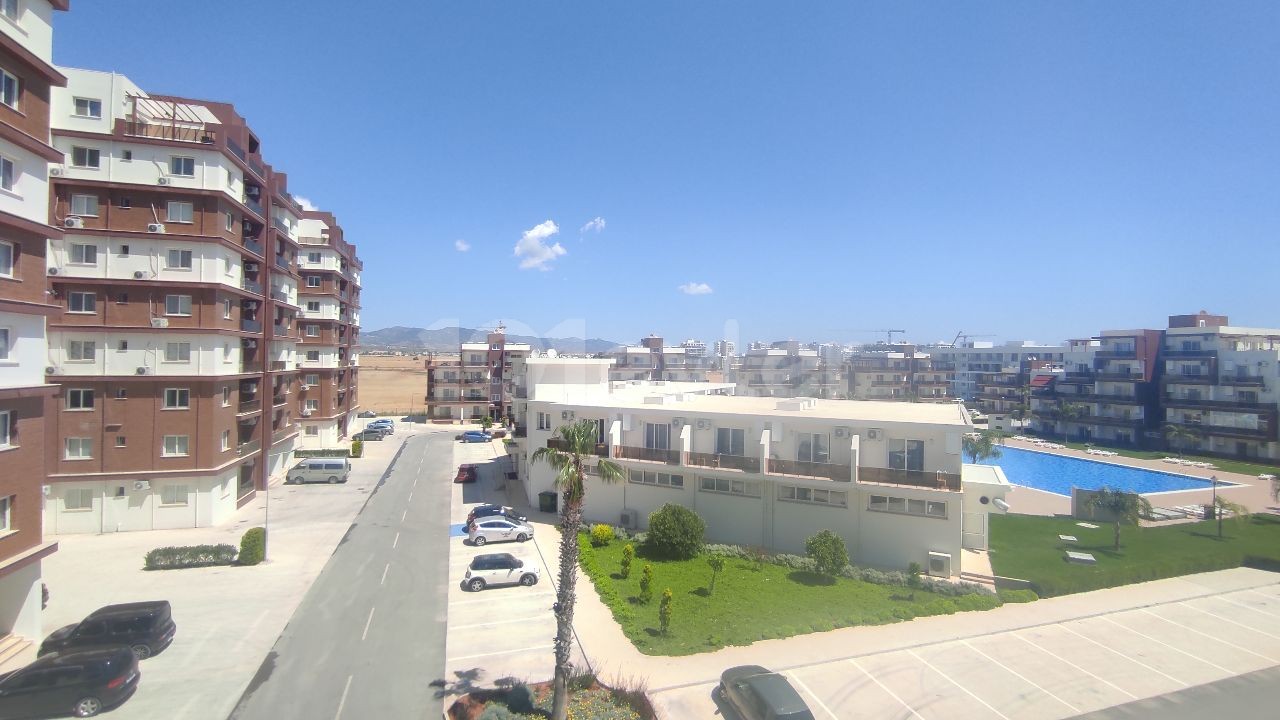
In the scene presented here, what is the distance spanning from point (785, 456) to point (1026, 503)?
67.5 ft

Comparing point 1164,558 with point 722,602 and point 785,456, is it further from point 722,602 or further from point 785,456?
point 722,602

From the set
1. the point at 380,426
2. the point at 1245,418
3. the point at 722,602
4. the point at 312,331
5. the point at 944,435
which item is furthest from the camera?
the point at 380,426

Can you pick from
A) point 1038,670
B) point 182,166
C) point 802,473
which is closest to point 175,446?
point 182,166

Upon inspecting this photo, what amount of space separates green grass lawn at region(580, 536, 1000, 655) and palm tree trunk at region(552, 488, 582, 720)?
12.9ft

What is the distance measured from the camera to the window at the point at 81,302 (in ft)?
78.3

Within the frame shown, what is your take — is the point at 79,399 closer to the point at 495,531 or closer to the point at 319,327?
the point at 495,531

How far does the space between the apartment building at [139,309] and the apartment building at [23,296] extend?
11638 mm

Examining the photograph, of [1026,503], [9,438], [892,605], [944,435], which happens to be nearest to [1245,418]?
[1026,503]

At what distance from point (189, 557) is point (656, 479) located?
1708 centimetres

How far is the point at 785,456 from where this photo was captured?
23859 mm

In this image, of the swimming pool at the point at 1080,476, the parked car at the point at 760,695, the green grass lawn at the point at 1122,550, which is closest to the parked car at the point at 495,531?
the parked car at the point at 760,695

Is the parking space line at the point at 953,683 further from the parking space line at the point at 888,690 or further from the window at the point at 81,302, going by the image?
the window at the point at 81,302

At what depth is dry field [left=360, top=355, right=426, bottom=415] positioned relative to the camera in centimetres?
8388

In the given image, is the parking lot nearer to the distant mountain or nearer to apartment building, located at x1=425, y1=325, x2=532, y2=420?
the distant mountain
